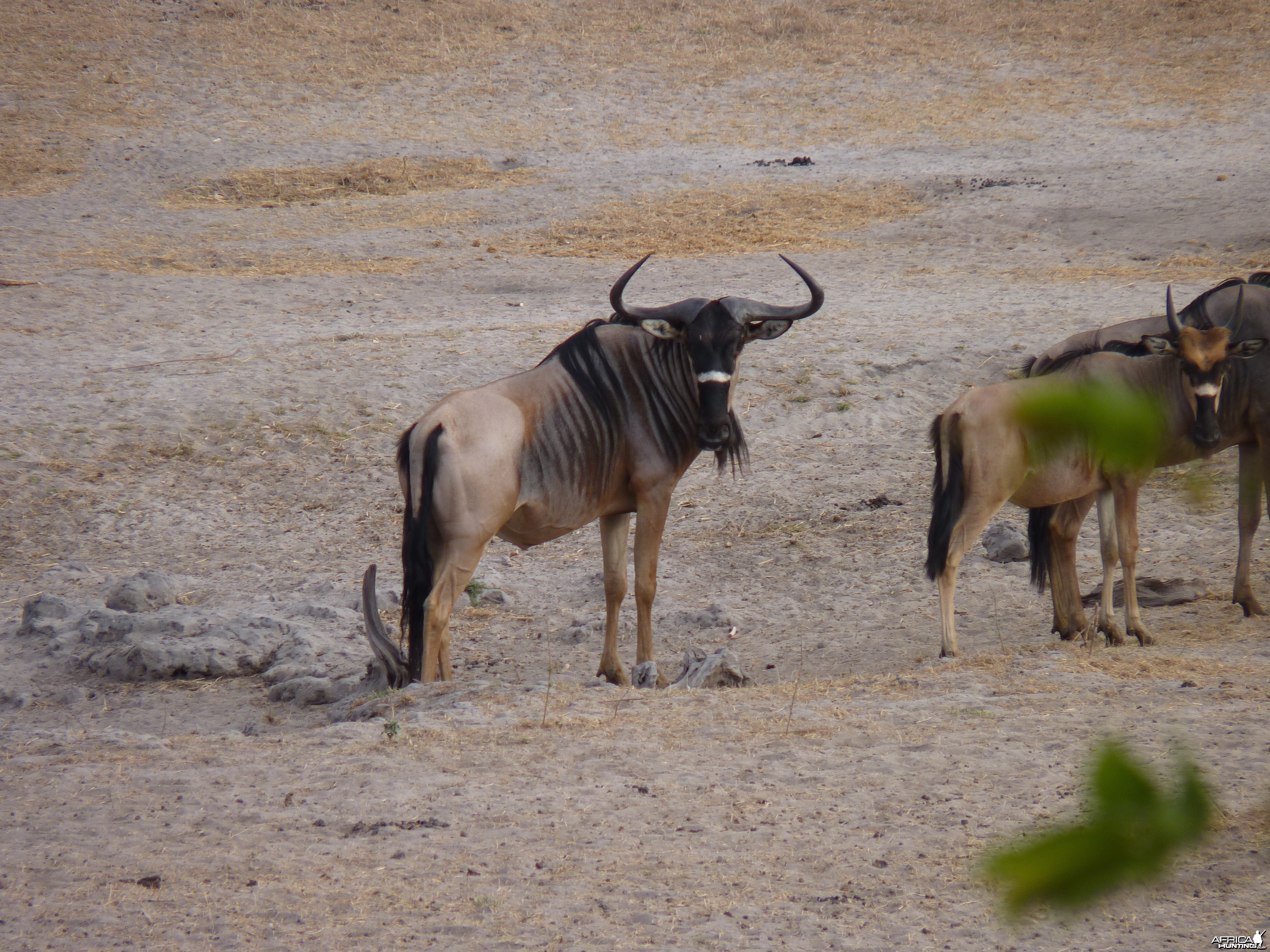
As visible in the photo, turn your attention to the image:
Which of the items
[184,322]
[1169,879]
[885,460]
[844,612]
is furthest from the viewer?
[184,322]

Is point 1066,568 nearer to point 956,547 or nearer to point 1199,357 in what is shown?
point 956,547

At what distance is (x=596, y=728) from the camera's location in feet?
16.1

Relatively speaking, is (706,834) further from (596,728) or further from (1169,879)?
(1169,879)

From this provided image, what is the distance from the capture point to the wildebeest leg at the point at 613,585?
6.25 m

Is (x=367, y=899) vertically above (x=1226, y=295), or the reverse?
(x=1226, y=295)

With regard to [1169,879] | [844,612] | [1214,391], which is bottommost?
[844,612]

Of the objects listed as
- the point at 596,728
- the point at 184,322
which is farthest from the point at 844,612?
the point at 184,322

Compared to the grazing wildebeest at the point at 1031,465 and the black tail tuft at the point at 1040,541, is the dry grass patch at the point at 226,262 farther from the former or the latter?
the grazing wildebeest at the point at 1031,465

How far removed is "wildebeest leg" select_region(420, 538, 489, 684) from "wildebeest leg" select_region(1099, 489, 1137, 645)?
335 cm

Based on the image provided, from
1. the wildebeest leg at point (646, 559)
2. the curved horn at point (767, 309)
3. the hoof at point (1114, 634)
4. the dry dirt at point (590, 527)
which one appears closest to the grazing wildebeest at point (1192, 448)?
the hoof at point (1114, 634)

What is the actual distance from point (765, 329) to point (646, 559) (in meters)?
1.38

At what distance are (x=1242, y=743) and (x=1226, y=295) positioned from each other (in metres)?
3.99

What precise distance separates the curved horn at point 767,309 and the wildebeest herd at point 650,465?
0.01 metres

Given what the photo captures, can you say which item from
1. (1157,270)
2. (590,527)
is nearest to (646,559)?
(590,527)
